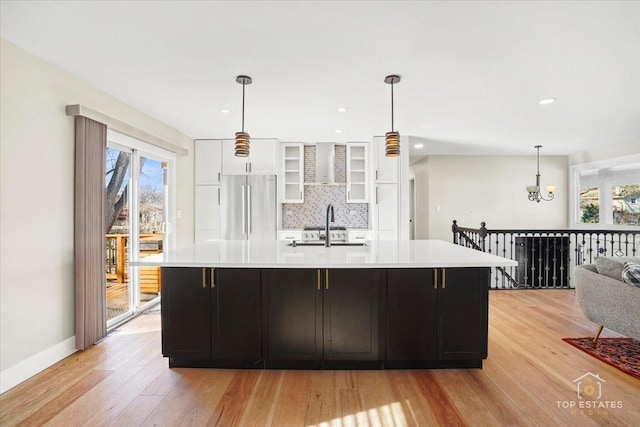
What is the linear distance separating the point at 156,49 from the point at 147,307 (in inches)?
123

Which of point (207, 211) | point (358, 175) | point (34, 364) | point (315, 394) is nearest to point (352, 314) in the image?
point (315, 394)

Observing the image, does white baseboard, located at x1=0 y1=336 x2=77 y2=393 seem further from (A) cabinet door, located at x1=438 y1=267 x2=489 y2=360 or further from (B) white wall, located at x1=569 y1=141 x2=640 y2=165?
(B) white wall, located at x1=569 y1=141 x2=640 y2=165

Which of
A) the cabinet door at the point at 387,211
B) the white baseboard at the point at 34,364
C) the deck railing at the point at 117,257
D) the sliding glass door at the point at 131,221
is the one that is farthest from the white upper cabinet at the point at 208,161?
the white baseboard at the point at 34,364

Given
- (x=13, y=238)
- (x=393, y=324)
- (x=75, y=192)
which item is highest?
(x=75, y=192)

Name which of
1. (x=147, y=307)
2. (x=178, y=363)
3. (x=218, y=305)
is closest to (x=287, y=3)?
(x=218, y=305)

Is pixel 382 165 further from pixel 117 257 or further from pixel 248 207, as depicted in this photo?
pixel 117 257

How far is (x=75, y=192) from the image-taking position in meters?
2.96

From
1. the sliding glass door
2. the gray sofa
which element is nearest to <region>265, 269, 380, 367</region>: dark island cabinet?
the gray sofa

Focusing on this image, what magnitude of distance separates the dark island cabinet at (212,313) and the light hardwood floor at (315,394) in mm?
178

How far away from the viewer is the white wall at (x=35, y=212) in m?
2.37

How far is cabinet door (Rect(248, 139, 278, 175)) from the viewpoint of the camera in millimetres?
5406

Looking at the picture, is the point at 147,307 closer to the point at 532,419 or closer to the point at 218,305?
the point at 218,305

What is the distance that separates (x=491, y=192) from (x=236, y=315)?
6.53 meters

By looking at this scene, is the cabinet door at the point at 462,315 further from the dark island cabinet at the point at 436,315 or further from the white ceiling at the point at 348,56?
the white ceiling at the point at 348,56
